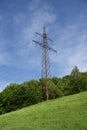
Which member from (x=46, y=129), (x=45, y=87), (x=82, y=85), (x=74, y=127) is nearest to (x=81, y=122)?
(x=74, y=127)

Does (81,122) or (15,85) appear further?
(15,85)

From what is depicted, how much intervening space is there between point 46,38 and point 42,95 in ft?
40.7

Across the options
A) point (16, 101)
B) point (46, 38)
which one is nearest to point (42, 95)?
point (46, 38)

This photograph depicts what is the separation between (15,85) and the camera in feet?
335

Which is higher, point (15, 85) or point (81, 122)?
point (15, 85)

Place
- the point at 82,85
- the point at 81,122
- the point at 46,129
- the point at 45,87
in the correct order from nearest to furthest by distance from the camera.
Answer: the point at 46,129, the point at 81,122, the point at 45,87, the point at 82,85

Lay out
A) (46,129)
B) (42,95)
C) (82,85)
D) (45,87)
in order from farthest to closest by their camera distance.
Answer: (82,85)
(42,95)
(45,87)
(46,129)

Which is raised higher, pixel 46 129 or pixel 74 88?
pixel 74 88

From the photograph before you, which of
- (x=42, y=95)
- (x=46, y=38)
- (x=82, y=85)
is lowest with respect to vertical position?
(x=42, y=95)

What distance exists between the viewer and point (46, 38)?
66.3 m

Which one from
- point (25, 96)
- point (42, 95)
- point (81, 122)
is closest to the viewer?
point (81, 122)

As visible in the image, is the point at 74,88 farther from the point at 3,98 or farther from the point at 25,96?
the point at 3,98

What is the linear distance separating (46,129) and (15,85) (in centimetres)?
7771

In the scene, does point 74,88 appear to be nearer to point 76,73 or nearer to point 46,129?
point 76,73
